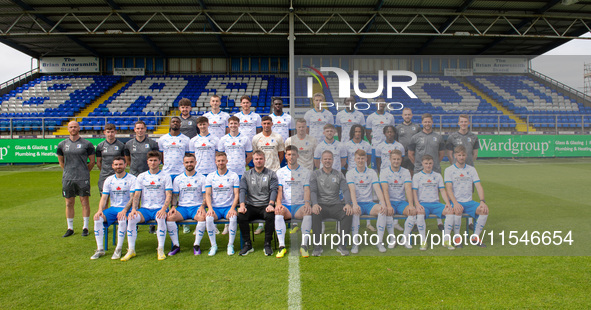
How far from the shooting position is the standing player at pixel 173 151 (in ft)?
19.4

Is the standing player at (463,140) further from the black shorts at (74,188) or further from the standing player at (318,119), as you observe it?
the black shorts at (74,188)

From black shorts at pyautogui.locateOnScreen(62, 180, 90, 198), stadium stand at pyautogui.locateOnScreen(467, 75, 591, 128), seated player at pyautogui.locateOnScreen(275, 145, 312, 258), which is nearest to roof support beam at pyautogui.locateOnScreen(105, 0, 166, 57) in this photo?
black shorts at pyautogui.locateOnScreen(62, 180, 90, 198)

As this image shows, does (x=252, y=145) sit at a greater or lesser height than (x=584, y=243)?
greater

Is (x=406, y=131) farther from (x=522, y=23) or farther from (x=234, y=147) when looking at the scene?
(x=522, y=23)

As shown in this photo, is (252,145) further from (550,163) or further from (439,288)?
(550,163)

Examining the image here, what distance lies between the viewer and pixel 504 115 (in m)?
15.0

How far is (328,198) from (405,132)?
2.36 m

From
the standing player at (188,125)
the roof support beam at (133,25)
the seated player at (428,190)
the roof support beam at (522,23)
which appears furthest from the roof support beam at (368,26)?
the seated player at (428,190)

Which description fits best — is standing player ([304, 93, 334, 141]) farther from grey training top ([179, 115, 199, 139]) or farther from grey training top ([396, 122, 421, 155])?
grey training top ([179, 115, 199, 139])

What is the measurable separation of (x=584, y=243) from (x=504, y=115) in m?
11.3

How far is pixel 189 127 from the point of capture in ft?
21.5

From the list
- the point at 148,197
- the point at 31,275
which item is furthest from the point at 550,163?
the point at 31,275

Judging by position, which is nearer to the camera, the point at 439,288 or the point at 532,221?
the point at 439,288

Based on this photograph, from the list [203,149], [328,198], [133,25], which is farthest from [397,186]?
[133,25]
